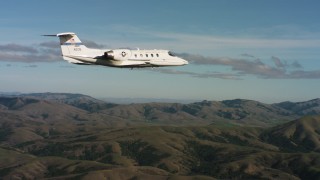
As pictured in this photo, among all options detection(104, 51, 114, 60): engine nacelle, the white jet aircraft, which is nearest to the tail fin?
the white jet aircraft

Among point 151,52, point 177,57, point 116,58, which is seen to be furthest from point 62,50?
point 177,57

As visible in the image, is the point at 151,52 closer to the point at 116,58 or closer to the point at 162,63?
the point at 162,63

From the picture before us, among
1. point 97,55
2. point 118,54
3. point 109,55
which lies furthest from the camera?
point 97,55

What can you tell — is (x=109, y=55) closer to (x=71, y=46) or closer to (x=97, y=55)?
(x=97, y=55)

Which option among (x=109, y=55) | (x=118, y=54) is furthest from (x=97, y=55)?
(x=118, y=54)

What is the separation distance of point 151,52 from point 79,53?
21.3 meters

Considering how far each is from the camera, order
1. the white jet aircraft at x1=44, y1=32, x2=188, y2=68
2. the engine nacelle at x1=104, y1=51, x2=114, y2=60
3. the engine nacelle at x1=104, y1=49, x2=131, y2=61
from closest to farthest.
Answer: the engine nacelle at x1=104, y1=51, x2=114, y2=60 → the engine nacelle at x1=104, y1=49, x2=131, y2=61 → the white jet aircraft at x1=44, y1=32, x2=188, y2=68

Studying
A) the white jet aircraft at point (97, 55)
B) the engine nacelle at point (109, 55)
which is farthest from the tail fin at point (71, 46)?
the engine nacelle at point (109, 55)

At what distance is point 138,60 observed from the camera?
11869 cm

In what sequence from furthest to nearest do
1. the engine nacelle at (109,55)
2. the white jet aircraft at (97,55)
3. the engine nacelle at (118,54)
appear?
the white jet aircraft at (97,55) < the engine nacelle at (118,54) < the engine nacelle at (109,55)

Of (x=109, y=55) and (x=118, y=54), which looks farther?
(x=118, y=54)

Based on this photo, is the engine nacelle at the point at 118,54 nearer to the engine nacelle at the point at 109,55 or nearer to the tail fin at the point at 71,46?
the engine nacelle at the point at 109,55

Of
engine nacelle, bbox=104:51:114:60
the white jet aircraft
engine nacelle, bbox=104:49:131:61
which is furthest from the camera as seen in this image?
the white jet aircraft

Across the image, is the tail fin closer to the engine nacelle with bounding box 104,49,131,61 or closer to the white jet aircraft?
the white jet aircraft
